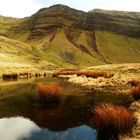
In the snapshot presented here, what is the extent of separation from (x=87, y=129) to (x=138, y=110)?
15.2 ft

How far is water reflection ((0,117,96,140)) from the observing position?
50.4 feet

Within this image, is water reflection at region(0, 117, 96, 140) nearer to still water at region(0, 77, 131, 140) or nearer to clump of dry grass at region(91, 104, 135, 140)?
still water at region(0, 77, 131, 140)

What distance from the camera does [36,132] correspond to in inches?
647

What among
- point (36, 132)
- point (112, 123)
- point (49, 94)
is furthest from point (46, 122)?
point (49, 94)

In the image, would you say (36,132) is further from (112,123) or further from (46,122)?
(112,123)

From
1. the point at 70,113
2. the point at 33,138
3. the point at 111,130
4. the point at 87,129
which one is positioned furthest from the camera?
the point at 70,113

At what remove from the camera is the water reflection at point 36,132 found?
50.4 feet

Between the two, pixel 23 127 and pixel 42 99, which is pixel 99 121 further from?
pixel 42 99

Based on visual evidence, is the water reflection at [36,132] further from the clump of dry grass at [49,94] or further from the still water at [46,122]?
the clump of dry grass at [49,94]

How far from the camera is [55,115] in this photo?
20531 millimetres

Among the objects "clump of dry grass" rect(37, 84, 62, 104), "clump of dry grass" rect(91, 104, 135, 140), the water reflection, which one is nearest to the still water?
the water reflection

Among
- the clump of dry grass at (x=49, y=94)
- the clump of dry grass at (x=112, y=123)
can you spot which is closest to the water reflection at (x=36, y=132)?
the clump of dry grass at (x=112, y=123)

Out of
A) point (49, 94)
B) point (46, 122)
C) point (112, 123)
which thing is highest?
point (112, 123)

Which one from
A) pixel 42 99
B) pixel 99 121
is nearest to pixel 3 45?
pixel 42 99
